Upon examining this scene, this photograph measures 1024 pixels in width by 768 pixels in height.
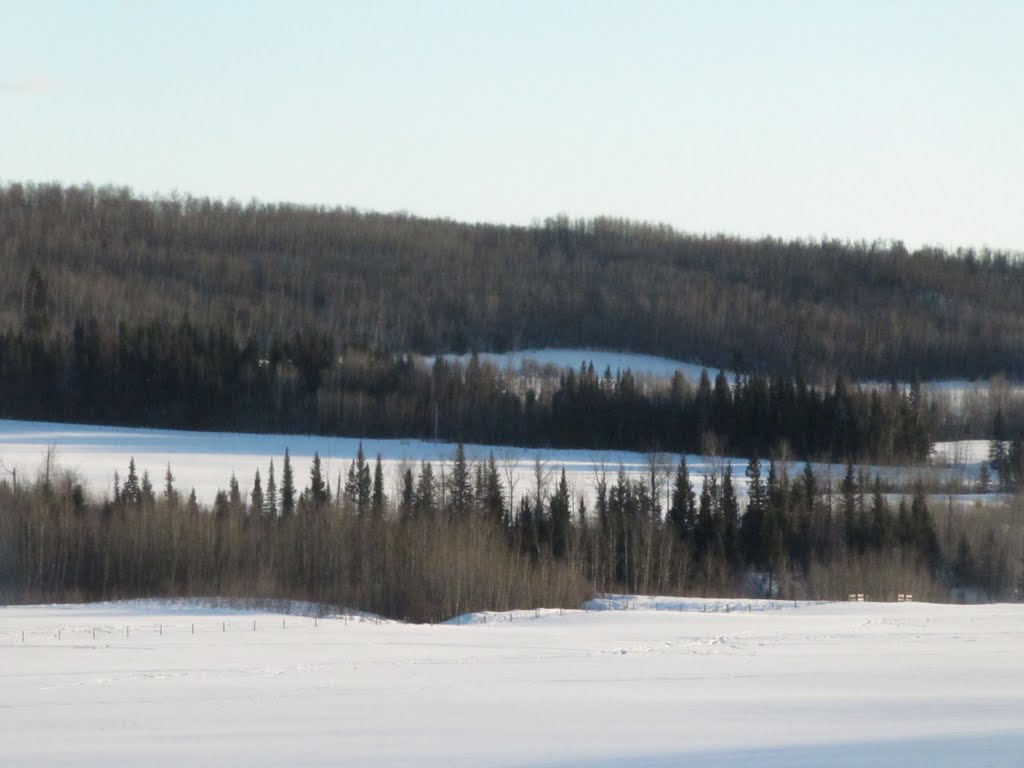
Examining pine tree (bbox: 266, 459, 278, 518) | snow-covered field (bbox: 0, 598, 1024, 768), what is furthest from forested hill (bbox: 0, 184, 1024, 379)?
snow-covered field (bbox: 0, 598, 1024, 768)

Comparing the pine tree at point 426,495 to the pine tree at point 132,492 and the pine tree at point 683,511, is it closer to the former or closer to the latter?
the pine tree at point 683,511

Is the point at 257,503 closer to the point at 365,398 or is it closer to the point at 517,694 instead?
the point at 517,694

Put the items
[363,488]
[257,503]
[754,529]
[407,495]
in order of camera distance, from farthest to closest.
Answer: [363,488]
[407,495]
[754,529]
[257,503]

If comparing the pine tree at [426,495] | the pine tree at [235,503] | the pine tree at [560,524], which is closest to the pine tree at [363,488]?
the pine tree at [426,495]

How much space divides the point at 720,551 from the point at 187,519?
22156 mm

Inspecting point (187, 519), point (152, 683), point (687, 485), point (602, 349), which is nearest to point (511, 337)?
point (602, 349)

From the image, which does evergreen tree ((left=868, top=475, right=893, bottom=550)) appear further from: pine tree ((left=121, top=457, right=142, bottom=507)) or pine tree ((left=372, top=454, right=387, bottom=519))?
pine tree ((left=121, top=457, right=142, bottom=507))

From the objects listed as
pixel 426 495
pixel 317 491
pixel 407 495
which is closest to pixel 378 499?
pixel 407 495

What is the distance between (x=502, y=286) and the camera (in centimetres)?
14638

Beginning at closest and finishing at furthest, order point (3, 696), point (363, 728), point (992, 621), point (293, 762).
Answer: point (293, 762) < point (363, 728) < point (3, 696) < point (992, 621)

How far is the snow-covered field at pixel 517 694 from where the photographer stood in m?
12.7

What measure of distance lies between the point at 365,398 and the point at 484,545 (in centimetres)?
5490

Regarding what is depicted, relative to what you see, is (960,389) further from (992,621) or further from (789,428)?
(992,621)

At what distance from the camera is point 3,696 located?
16.8 metres
